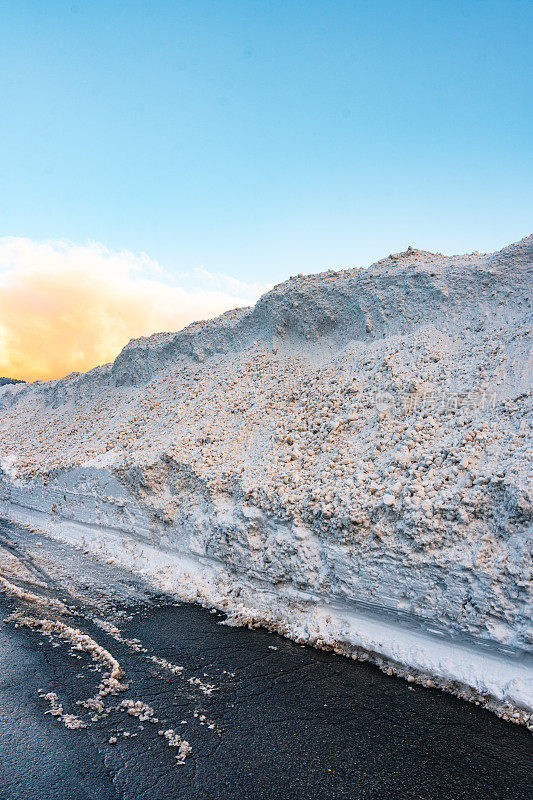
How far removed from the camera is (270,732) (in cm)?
566

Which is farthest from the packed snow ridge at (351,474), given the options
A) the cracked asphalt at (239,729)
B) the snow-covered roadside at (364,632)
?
the cracked asphalt at (239,729)

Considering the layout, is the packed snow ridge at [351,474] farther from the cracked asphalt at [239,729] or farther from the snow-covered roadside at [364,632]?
the cracked asphalt at [239,729]

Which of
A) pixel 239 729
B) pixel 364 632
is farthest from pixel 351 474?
pixel 239 729

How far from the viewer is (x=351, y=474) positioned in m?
9.16

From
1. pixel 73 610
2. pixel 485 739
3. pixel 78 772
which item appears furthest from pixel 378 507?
pixel 73 610

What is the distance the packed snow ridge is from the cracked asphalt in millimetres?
728

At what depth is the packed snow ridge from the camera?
689cm

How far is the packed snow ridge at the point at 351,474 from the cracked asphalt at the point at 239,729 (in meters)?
0.73

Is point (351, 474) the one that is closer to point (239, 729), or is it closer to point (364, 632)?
point (364, 632)

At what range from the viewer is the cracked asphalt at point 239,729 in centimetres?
481

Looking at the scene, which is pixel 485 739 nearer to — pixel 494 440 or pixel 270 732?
pixel 270 732

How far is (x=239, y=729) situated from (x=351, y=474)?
4679mm

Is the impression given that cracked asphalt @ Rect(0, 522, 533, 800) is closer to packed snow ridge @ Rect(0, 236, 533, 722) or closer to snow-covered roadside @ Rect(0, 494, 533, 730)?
snow-covered roadside @ Rect(0, 494, 533, 730)

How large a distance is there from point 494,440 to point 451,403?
1517 millimetres
